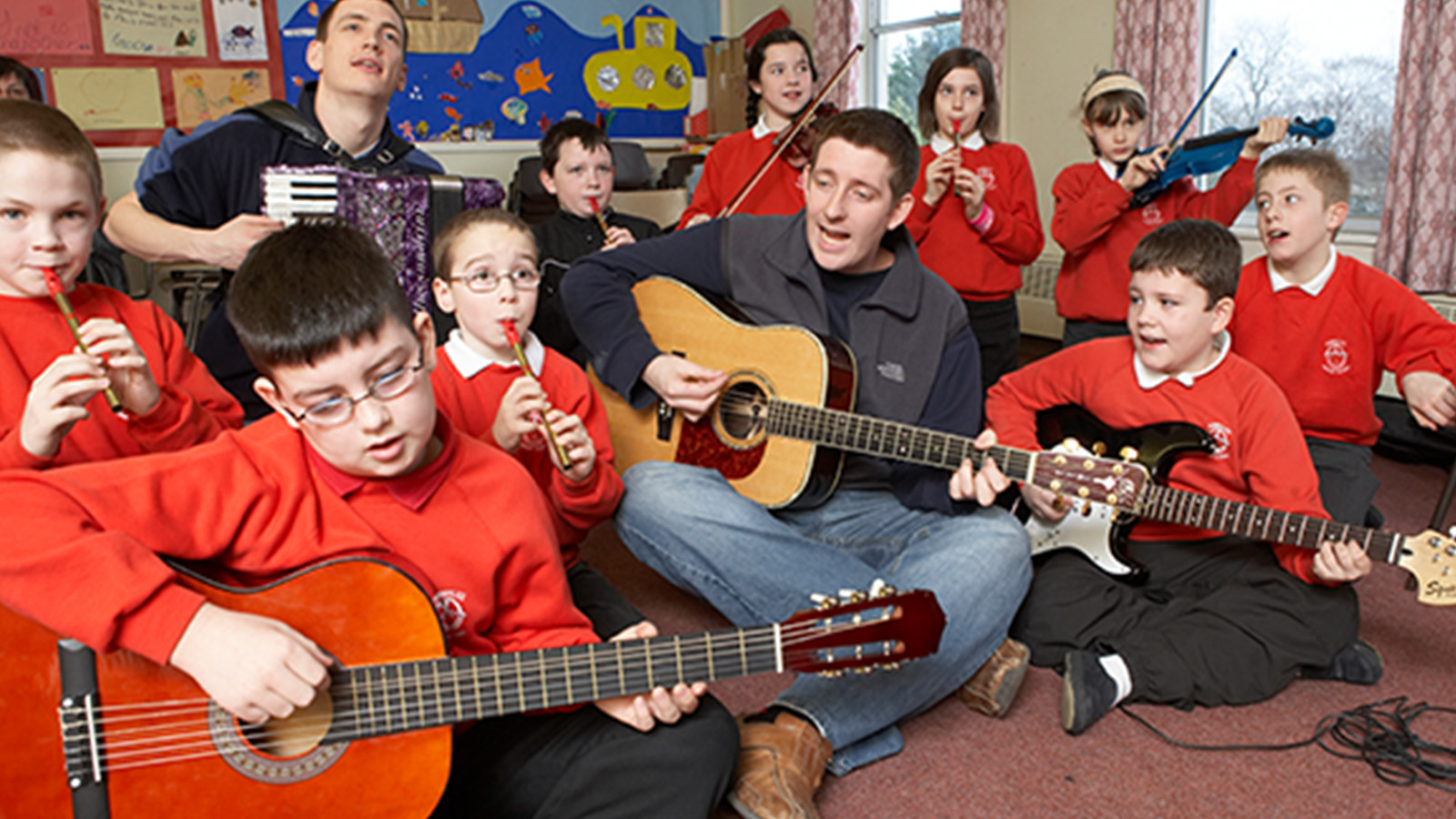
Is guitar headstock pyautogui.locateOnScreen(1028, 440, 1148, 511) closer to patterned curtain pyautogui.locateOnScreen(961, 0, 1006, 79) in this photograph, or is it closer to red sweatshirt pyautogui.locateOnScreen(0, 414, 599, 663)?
red sweatshirt pyautogui.locateOnScreen(0, 414, 599, 663)

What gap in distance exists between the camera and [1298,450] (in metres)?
1.86

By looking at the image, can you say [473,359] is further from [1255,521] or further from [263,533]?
[1255,521]

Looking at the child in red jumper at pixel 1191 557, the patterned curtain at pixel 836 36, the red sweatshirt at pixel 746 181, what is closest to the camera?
the child in red jumper at pixel 1191 557

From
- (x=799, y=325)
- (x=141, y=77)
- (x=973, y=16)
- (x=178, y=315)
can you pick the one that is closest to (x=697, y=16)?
(x=973, y=16)

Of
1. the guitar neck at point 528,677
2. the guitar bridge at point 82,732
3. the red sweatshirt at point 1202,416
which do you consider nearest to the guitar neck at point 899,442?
the red sweatshirt at point 1202,416

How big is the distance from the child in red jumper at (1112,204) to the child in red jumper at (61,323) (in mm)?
2452

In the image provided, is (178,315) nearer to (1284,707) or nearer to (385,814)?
(385,814)

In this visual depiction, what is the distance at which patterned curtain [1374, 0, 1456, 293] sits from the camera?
145 inches

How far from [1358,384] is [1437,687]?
2.26 ft

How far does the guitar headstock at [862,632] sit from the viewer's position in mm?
1155

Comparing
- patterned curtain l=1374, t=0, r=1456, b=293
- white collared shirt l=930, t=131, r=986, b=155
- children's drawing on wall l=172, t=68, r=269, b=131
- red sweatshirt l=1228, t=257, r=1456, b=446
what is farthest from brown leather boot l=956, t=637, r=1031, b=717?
children's drawing on wall l=172, t=68, r=269, b=131

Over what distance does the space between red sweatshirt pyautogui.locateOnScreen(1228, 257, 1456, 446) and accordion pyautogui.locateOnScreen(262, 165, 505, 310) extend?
5.88 feet

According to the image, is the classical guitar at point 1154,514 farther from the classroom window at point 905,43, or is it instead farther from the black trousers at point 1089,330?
the classroom window at point 905,43

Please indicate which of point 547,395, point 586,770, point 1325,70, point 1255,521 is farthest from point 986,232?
point 1325,70
